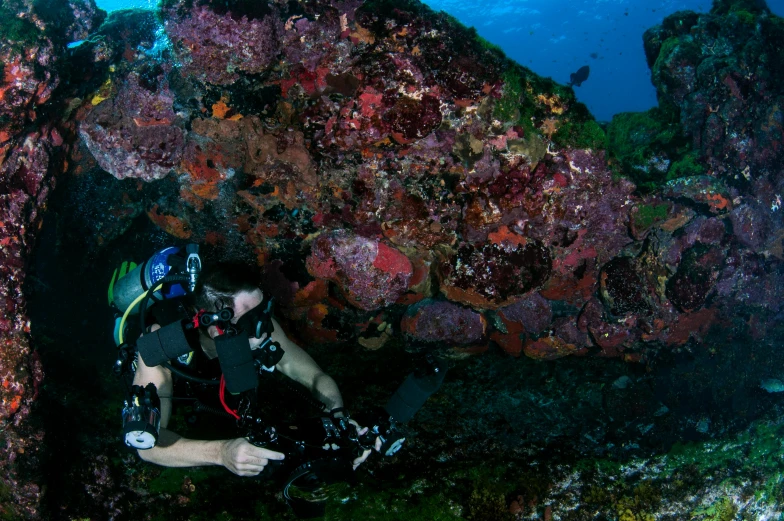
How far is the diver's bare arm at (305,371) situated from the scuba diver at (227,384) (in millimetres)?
135

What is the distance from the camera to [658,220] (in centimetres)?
500

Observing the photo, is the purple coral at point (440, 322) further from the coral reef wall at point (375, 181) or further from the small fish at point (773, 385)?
the small fish at point (773, 385)

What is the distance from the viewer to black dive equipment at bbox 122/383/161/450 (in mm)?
2795

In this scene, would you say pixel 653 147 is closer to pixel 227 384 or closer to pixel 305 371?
pixel 305 371

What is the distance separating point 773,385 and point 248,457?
841 cm

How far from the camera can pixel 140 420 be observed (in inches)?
111

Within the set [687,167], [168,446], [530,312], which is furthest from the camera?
[687,167]

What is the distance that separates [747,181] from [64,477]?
9.65 metres

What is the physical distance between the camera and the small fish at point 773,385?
6.58m

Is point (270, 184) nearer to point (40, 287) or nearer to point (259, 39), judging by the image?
point (259, 39)

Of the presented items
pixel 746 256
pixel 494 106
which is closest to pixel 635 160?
pixel 746 256

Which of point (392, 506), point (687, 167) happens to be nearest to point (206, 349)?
point (392, 506)

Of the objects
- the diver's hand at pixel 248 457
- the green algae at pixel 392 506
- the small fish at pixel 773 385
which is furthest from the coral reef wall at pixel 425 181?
the diver's hand at pixel 248 457

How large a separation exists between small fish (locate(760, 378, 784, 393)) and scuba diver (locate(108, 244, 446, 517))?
6727 millimetres
